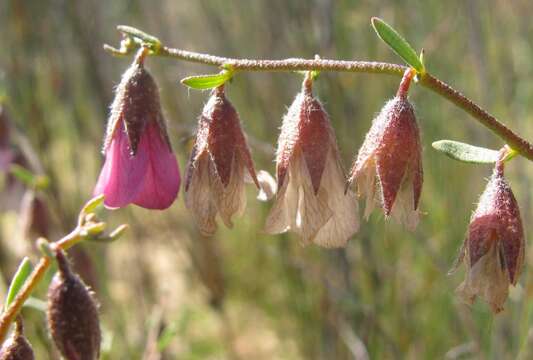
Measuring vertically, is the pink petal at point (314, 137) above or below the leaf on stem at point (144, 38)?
below

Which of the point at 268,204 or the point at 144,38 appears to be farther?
the point at 268,204

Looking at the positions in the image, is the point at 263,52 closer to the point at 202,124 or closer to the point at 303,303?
the point at 303,303

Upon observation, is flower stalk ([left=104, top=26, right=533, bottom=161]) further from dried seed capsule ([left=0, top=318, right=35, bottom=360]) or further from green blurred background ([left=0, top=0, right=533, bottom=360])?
green blurred background ([left=0, top=0, right=533, bottom=360])

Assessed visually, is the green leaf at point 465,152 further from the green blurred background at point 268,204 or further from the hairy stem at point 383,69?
the green blurred background at point 268,204

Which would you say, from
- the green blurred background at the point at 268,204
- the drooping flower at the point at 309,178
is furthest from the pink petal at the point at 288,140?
the green blurred background at the point at 268,204

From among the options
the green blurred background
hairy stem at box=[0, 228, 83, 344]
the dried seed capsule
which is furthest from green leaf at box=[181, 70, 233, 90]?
the green blurred background

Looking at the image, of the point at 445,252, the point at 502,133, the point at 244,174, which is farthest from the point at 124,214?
the point at 502,133

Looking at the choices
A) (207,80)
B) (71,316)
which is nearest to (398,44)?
(207,80)

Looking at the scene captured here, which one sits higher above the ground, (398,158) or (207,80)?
(207,80)

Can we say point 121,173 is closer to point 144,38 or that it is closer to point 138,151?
point 138,151
